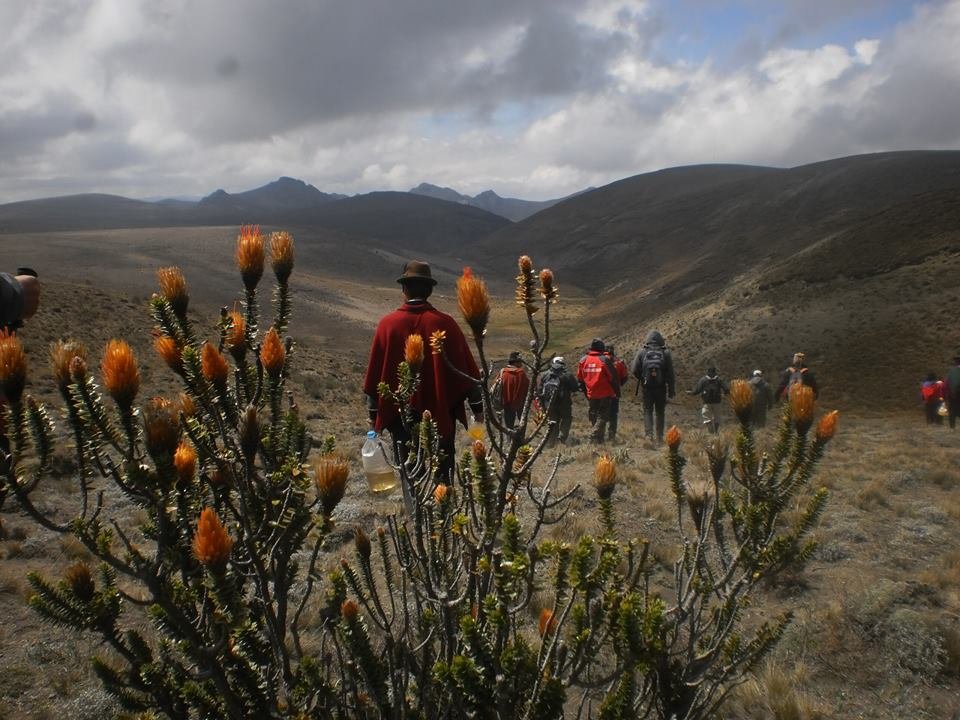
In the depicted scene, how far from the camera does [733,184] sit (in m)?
86.6

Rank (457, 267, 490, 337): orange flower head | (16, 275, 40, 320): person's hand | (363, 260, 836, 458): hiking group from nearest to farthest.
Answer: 1. (457, 267, 490, 337): orange flower head
2. (16, 275, 40, 320): person's hand
3. (363, 260, 836, 458): hiking group

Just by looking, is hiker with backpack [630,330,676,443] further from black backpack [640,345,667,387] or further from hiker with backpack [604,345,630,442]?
hiker with backpack [604,345,630,442]

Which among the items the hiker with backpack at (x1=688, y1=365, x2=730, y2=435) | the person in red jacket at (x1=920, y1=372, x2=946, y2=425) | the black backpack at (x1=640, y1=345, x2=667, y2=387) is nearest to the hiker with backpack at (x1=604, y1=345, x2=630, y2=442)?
the black backpack at (x1=640, y1=345, x2=667, y2=387)

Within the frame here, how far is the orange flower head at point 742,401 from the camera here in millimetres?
1730

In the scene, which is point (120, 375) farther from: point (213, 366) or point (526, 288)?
point (526, 288)

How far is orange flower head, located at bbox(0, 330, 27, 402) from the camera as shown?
1.25 m

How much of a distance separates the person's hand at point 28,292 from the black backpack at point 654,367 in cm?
771

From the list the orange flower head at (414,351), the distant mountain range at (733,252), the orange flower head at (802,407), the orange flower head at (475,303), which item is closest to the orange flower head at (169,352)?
the orange flower head at (414,351)

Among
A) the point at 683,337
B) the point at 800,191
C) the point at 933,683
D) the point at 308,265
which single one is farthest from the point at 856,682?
the point at 800,191

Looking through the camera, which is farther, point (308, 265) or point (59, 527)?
point (308, 265)

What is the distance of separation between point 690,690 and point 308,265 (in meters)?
67.1

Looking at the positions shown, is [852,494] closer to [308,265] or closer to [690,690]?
[690,690]

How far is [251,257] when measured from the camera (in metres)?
1.55

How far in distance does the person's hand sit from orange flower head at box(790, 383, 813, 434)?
2.35 meters
